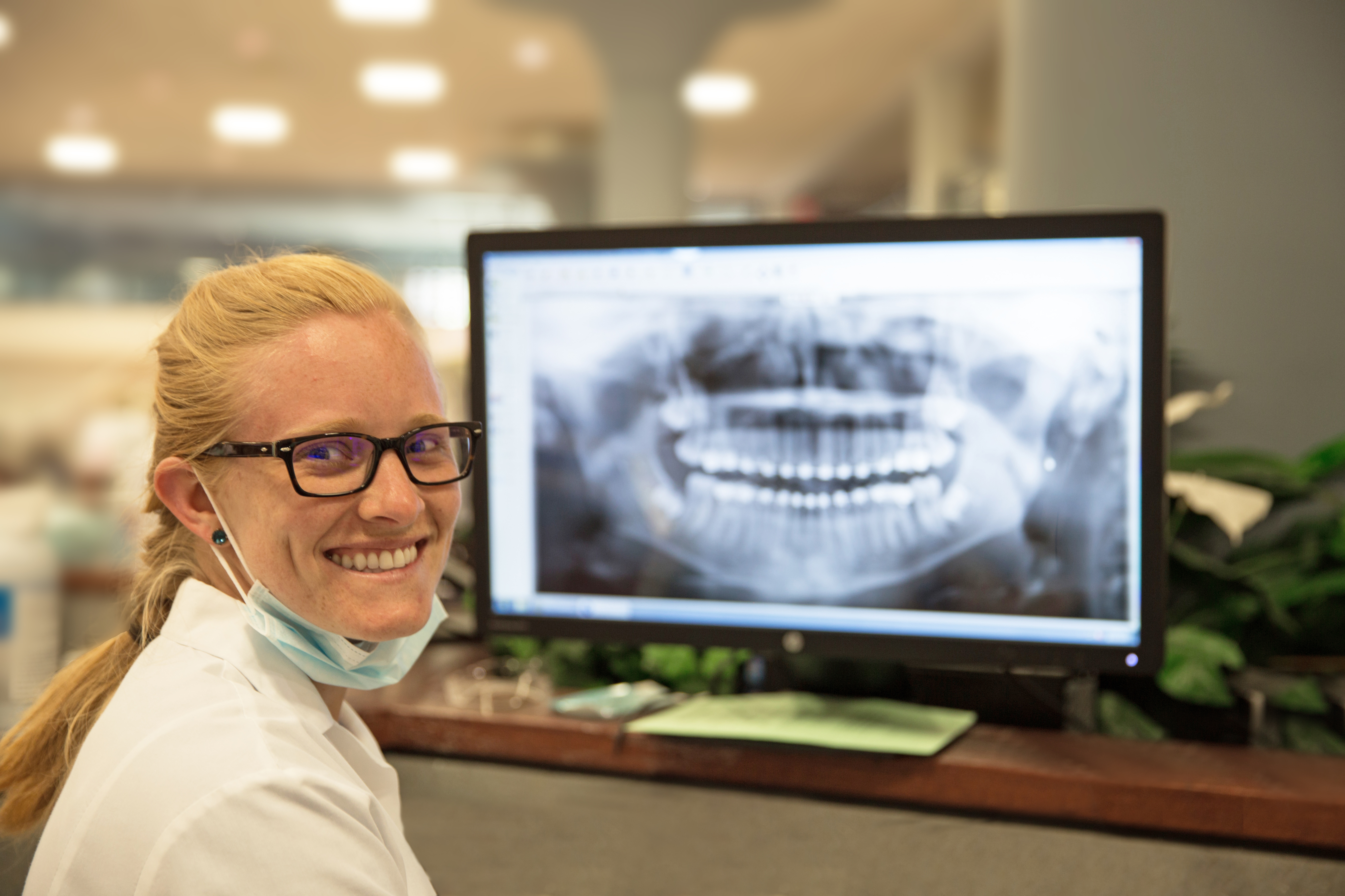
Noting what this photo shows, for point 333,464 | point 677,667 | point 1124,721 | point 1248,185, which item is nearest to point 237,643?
point 333,464

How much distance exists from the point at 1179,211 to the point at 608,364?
759 mm

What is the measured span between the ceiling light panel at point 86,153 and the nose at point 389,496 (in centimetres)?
309

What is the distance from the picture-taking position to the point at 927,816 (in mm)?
1017

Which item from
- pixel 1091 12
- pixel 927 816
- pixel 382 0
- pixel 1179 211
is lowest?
pixel 927 816

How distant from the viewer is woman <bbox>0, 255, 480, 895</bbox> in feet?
2.13

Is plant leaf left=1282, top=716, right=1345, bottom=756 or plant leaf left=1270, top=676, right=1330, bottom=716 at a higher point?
plant leaf left=1270, top=676, right=1330, bottom=716

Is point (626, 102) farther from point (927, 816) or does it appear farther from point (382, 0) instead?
point (927, 816)

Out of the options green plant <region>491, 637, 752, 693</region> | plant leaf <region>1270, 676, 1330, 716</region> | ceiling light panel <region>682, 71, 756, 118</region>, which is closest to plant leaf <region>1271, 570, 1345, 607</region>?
plant leaf <region>1270, 676, 1330, 716</region>

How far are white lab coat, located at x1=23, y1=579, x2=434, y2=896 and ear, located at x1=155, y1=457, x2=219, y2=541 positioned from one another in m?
0.07

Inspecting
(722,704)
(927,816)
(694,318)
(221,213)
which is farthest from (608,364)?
(221,213)

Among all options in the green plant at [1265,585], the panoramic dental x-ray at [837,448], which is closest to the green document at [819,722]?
the panoramic dental x-ray at [837,448]

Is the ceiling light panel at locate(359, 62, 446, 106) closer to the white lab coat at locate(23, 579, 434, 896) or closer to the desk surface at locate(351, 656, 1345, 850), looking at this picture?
the desk surface at locate(351, 656, 1345, 850)

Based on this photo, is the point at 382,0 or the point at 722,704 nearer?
the point at 722,704

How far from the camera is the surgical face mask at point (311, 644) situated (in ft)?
2.54
